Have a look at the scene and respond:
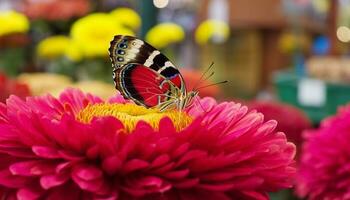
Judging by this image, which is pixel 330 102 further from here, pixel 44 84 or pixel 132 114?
pixel 132 114

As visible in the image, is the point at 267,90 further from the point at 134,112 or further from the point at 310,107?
the point at 134,112

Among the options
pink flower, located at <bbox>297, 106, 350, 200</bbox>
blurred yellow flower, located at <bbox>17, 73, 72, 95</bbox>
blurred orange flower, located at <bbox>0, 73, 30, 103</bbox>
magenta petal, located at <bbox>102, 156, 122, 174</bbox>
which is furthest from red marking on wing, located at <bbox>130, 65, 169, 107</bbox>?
blurred yellow flower, located at <bbox>17, 73, 72, 95</bbox>

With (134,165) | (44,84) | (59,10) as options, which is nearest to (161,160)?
(134,165)

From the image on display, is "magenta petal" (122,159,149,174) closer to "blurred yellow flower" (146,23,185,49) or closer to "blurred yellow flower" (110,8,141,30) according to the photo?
"blurred yellow flower" (146,23,185,49)

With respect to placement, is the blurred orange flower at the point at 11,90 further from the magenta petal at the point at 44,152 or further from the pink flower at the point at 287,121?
the magenta petal at the point at 44,152

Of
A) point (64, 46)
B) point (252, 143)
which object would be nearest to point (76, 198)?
point (252, 143)
